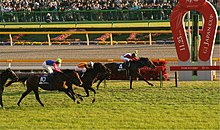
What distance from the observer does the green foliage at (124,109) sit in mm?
12984

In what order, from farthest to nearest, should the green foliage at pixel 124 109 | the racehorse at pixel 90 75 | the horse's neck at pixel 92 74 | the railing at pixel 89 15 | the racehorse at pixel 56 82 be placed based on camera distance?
the railing at pixel 89 15 → the horse's neck at pixel 92 74 → the racehorse at pixel 90 75 → the racehorse at pixel 56 82 → the green foliage at pixel 124 109

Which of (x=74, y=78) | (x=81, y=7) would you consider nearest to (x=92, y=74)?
(x=74, y=78)

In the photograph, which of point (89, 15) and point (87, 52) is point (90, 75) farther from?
point (89, 15)

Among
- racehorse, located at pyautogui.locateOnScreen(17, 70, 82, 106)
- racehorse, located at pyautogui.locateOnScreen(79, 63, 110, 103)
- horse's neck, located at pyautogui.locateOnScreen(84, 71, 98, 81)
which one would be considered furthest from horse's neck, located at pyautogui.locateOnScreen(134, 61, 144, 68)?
racehorse, located at pyautogui.locateOnScreen(17, 70, 82, 106)

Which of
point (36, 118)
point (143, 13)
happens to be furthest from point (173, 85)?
point (143, 13)

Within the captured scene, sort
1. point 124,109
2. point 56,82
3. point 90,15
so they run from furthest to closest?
point 90,15 < point 56,82 < point 124,109

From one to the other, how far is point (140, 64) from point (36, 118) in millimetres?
4675

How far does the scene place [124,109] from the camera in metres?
14.4

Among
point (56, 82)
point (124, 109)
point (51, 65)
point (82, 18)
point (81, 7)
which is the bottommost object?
point (124, 109)

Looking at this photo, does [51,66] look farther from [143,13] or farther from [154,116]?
[143,13]

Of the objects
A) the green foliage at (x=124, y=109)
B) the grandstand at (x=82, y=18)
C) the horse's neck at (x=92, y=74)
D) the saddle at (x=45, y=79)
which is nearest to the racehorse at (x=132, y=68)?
the green foliage at (x=124, y=109)

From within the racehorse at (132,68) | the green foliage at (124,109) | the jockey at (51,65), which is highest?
the jockey at (51,65)

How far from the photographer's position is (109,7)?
30.5m

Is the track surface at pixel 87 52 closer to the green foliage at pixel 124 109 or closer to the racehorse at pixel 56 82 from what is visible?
→ the green foliage at pixel 124 109
